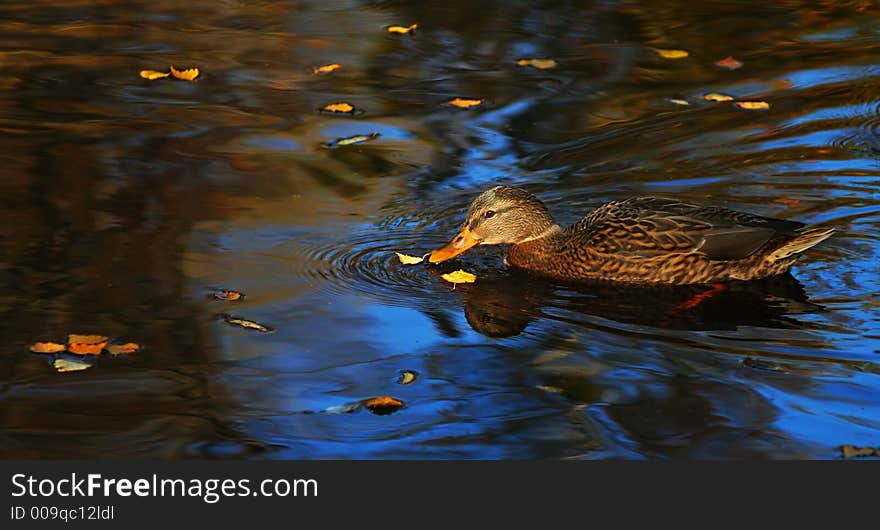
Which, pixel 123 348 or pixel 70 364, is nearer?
pixel 70 364

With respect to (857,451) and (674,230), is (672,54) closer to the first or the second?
(674,230)

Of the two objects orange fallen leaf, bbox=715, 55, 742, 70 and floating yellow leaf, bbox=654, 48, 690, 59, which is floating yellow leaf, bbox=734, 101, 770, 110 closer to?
orange fallen leaf, bbox=715, 55, 742, 70

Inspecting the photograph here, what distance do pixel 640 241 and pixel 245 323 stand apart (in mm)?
2603

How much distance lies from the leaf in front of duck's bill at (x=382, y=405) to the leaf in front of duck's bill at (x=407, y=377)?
0.71ft

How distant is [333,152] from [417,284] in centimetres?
268

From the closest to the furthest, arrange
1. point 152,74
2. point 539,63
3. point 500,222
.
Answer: point 500,222 → point 152,74 → point 539,63

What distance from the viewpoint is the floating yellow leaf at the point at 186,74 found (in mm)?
12453

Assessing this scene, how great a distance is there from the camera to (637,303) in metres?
8.05

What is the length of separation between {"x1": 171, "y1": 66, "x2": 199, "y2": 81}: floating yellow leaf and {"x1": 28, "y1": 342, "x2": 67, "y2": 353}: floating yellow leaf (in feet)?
18.9

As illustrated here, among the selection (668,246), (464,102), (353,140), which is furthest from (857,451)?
(464,102)

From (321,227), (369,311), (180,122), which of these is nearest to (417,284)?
(369,311)

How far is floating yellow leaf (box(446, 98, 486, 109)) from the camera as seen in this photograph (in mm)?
11755

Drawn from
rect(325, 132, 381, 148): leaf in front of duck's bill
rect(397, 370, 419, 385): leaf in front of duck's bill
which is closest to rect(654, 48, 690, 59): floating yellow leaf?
rect(325, 132, 381, 148): leaf in front of duck's bill

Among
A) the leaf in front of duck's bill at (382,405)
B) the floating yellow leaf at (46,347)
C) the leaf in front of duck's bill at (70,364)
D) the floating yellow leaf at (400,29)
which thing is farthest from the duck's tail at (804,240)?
the floating yellow leaf at (400,29)
